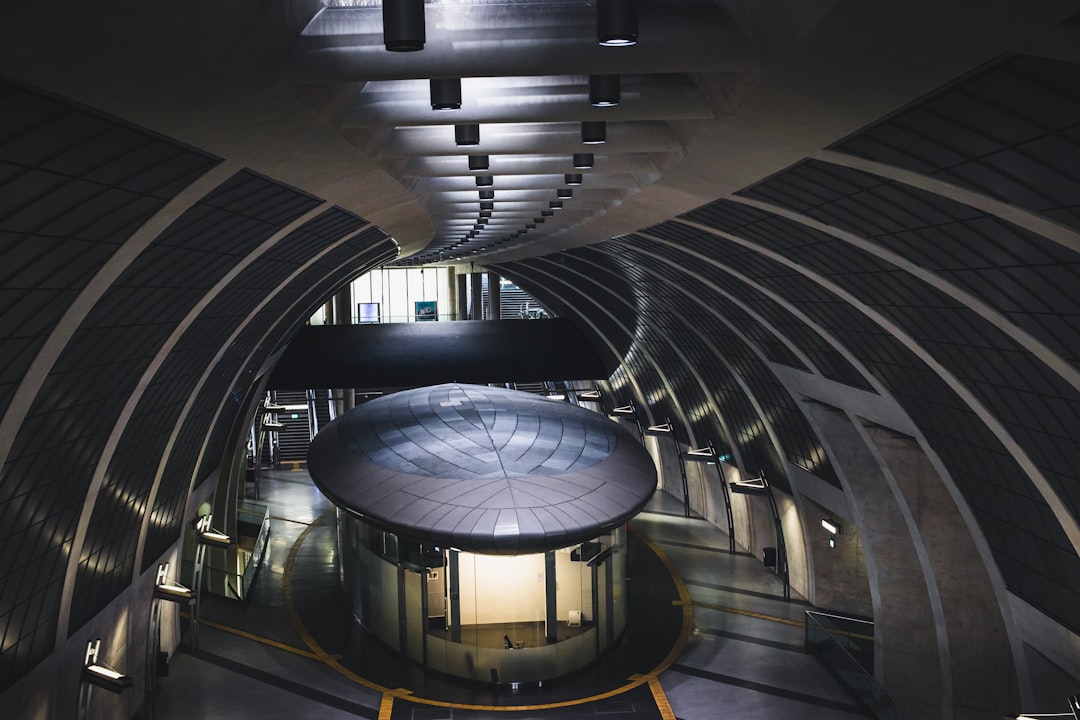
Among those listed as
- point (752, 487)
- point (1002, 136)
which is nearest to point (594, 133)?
point (1002, 136)

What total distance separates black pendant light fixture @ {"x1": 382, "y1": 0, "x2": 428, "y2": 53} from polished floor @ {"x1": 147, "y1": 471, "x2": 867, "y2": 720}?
659 inches

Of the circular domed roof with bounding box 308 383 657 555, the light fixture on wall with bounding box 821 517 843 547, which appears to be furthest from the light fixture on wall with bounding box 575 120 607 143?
the light fixture on wall with bounding box 821 517 843 547

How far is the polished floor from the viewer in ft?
66.2

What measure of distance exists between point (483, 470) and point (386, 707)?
5.50 metres

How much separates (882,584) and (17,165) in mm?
20637

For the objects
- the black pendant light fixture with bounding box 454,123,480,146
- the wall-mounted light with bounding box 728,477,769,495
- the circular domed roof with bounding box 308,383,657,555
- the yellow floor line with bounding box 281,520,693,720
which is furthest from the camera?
the wall-mounted light with bounding box 728,477,769,495

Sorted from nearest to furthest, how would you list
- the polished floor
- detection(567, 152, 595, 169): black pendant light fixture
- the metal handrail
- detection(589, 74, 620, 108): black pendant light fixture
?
detection(589, 74, 620, 108): black pendant light fixture, detection(567, 152, 595, 169): black pendant light fixture, the metal handrail, the polished floor

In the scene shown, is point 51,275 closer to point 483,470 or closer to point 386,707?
point 386,707

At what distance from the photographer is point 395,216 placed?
18.7 metres

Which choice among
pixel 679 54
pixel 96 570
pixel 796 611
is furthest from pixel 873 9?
pixel 796 611

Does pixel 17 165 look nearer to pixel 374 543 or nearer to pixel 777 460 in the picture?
pixel 374 543

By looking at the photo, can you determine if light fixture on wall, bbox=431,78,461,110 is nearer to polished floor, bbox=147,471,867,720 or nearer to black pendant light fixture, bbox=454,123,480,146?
black pendant light fixture, bbox=454,123,480,146

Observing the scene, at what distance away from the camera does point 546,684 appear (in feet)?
71.3

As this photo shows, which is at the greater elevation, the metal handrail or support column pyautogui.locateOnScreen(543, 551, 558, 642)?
support column pyautogui.locateOnScreen(543, 551, 558, 642)
